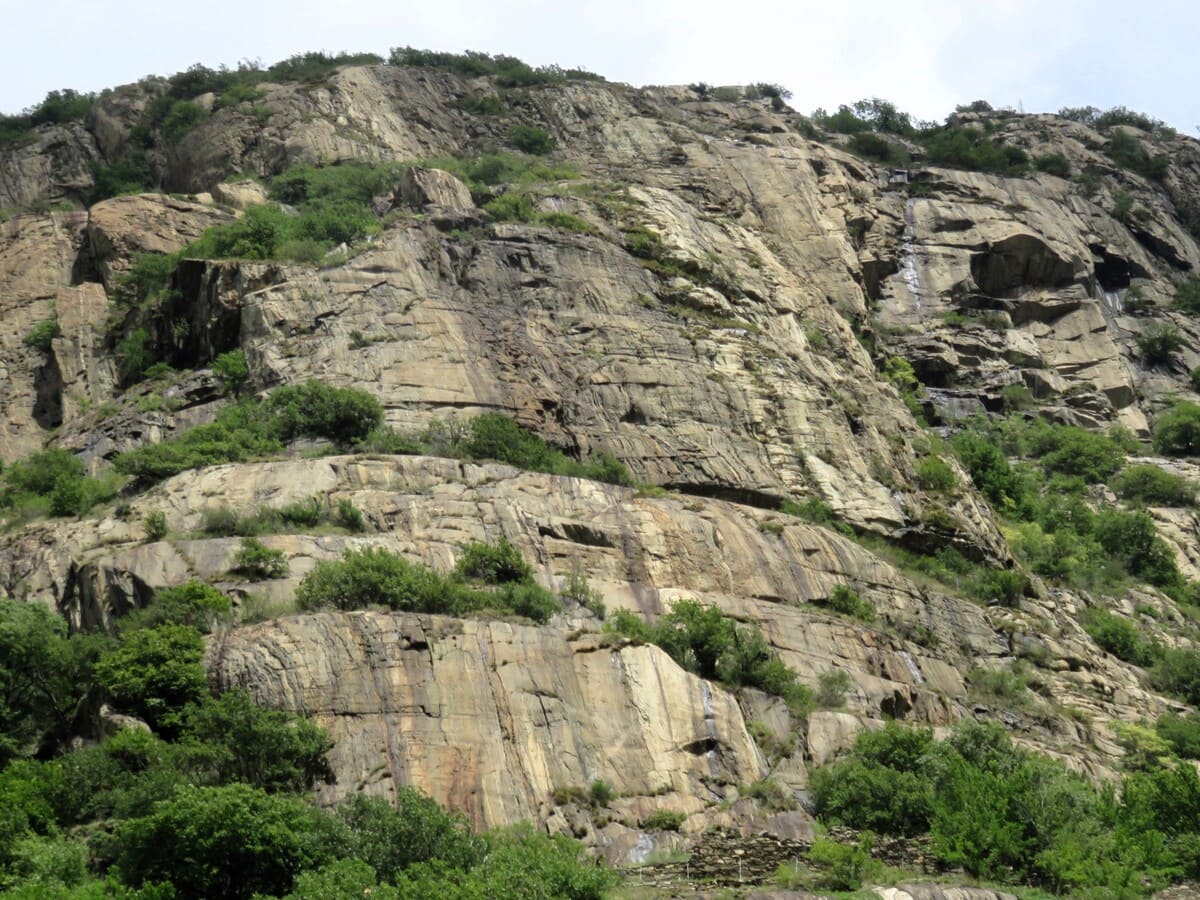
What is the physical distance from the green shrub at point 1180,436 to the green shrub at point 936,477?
20339 millimetres

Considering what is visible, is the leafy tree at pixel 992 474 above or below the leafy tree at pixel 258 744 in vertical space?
above

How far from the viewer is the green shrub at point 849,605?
1598 inches

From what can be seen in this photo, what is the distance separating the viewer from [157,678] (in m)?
30.6

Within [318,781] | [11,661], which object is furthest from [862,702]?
[11,661]

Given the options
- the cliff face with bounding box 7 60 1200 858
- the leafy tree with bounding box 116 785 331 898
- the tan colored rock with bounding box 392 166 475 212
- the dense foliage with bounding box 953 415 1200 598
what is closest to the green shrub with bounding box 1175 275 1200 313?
the cliff face with bounding box 7 60 1200 858

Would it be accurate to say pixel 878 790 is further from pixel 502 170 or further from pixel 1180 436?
pixel 502 170

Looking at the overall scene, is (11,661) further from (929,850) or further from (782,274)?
(782,274)

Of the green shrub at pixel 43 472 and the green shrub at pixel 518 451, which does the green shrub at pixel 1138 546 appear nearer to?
the green shrub at pixel 518 451

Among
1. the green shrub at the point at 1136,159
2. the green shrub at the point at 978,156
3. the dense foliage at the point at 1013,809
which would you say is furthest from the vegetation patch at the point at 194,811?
the green shrub at the point at 1136,159

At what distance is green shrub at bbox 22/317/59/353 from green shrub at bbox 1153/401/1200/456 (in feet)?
154

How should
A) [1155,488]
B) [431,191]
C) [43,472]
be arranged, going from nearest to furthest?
[43,472], [431,191], [1155,488]

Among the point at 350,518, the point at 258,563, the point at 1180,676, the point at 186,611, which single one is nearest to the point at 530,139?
the point at 350,518

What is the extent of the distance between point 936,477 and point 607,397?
38.3 feet

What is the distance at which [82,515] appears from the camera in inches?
1567
